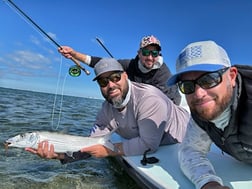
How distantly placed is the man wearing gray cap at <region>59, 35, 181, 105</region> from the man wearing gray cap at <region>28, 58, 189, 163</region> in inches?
49.4

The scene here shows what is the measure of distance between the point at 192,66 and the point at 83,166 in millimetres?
3303

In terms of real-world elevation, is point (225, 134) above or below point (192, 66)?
below

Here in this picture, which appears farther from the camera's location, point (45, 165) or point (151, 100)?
point (45, 165)

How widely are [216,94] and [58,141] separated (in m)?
2.12

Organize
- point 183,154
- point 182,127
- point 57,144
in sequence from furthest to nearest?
1. point 182,127
2. point 57,144
3. point 183,154

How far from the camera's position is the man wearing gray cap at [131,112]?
129 inches

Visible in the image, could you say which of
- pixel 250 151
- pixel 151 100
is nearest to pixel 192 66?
pixel 250 151

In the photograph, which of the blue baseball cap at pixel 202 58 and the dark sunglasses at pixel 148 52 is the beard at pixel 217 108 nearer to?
the blue baseball cap at pixel 202 58

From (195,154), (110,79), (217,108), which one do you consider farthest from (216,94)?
(110,79)

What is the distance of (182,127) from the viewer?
387 cm

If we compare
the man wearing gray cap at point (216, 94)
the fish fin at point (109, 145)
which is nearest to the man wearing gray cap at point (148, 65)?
the fish fin at point (109, 145)

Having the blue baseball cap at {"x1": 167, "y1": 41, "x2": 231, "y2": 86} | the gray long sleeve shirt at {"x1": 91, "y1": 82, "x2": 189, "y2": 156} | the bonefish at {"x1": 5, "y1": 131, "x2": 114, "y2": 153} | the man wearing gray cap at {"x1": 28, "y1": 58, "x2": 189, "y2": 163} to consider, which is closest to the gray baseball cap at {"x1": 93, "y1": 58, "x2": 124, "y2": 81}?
the man wearing gray cap at {"x1": 28, "y1": 58, "x2": 189, "y2": 163}

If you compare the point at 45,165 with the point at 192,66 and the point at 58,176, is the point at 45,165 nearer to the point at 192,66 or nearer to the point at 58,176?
the point at 58,176

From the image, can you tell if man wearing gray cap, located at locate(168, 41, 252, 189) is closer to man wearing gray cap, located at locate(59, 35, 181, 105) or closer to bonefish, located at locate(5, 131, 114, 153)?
bonefish, located at locate(5, 131, 114, 153)
